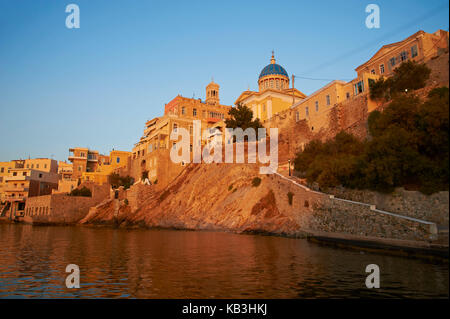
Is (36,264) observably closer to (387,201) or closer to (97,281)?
(97,281)

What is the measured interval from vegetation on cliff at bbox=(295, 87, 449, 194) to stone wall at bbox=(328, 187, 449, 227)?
48 centimetres

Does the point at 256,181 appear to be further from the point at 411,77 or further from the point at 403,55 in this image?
the point at 403,55

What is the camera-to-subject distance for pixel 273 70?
62.1 m

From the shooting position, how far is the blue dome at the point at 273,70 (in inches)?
2431

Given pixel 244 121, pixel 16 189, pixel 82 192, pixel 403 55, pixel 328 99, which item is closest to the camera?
pixel 403 55

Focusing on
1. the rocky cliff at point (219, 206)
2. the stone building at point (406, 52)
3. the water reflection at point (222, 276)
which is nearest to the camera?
the water reflection at point (222, 276)

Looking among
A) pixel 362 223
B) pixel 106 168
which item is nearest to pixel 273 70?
pixel 362 223

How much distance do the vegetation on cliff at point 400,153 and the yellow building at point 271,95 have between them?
27503mm

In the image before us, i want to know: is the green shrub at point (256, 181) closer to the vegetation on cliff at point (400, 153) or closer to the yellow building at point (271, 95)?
the vegetation on cliff at point (400, 153)

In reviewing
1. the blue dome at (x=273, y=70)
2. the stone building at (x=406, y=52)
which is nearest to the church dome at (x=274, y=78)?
the blue dome at (x=273, y=70)

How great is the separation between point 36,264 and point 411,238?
2060 centimetres

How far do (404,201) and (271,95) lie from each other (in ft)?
128

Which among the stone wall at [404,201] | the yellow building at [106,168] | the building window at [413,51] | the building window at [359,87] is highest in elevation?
the building window at [413,51]
